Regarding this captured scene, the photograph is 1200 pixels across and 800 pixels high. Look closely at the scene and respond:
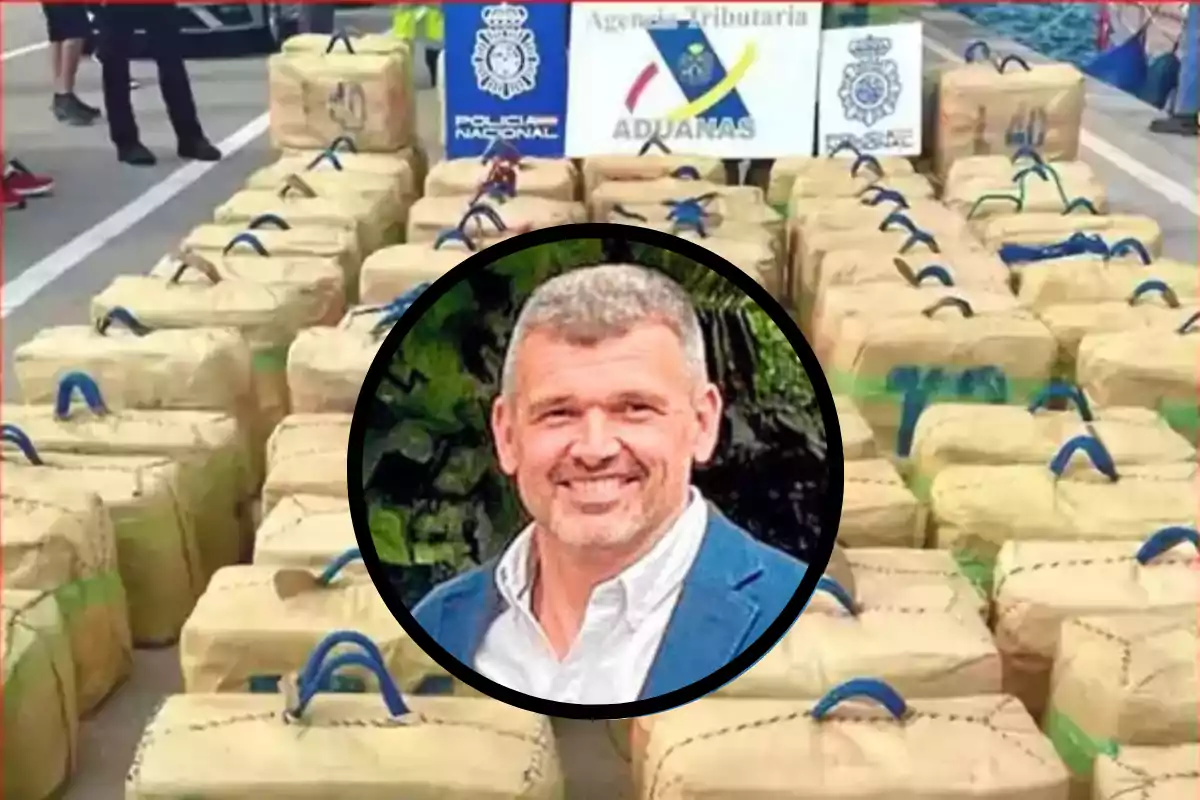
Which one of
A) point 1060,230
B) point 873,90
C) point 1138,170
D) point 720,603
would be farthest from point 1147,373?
point 1138,170

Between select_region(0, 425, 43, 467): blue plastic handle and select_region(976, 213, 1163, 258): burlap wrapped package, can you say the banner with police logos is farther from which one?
select_region(0, 425, 43, 467): blue plastic handle

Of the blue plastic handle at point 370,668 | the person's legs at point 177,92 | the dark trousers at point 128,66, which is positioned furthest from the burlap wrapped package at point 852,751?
the person's legs at point 177,92

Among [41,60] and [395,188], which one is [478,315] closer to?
[395,188]

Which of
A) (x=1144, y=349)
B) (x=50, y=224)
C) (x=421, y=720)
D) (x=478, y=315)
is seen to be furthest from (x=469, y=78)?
(x=478, y=315)

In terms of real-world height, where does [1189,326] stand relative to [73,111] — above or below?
above

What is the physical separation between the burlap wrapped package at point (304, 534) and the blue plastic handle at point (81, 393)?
456mm

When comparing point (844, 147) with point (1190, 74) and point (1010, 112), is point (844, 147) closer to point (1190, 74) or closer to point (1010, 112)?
point (1010, 112)

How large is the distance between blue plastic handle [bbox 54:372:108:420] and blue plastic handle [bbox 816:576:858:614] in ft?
3.98

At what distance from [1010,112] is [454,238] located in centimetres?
203

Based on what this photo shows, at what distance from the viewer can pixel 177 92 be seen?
5.82 m

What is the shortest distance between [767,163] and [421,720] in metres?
3.52

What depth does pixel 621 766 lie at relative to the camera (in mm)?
1935

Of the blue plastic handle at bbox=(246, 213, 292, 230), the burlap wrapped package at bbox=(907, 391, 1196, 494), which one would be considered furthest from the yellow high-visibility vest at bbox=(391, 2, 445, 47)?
the burlap wrapped package at bbox=(907, 391, 1196, 494)

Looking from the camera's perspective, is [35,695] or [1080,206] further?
[1080,206]
